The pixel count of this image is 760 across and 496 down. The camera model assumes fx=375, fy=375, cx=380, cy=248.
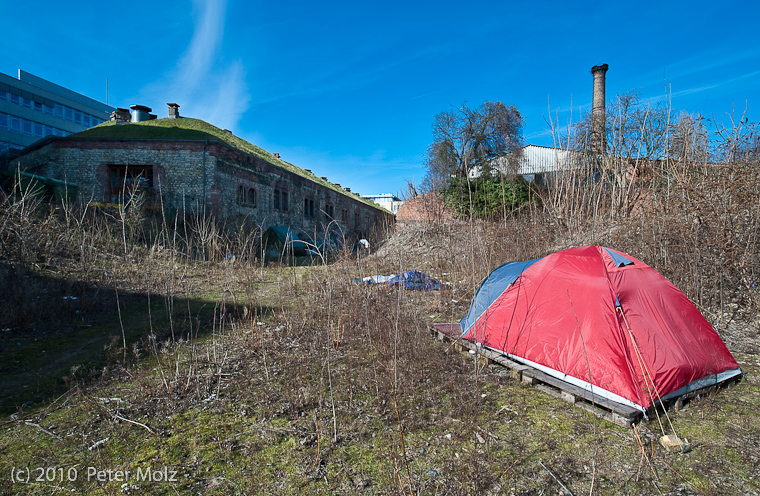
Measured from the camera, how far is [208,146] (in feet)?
53.0

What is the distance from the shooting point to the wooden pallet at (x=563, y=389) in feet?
10.6

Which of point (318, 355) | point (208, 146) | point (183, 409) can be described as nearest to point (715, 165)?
point (318, 355)

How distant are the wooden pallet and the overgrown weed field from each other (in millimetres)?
89

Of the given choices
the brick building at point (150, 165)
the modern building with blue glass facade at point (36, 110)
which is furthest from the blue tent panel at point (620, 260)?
the modern building with blue glass facade at point (36, 110)

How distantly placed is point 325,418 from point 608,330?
9.18ft

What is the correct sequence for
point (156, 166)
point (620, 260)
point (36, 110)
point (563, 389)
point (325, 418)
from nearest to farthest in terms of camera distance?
point (325, 418) → point (563, 389) → point (620, 260) → point (156, 166) → point (36, 110)

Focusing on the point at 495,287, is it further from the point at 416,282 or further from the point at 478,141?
the point at 478,141

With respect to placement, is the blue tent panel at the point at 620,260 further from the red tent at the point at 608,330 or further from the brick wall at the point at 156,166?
the brick wall at the point at 156,166

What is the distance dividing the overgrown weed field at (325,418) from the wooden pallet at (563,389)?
9cm

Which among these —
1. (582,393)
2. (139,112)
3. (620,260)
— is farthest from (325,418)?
(139,112)

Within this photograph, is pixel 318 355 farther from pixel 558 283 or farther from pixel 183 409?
pixel 558 283

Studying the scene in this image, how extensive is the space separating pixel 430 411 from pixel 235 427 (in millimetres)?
1703

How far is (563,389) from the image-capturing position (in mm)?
3627

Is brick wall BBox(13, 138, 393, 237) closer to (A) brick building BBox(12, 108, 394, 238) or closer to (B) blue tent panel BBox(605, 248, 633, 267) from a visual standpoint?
(A) brick building BBox(12, 108, 394, 238)
